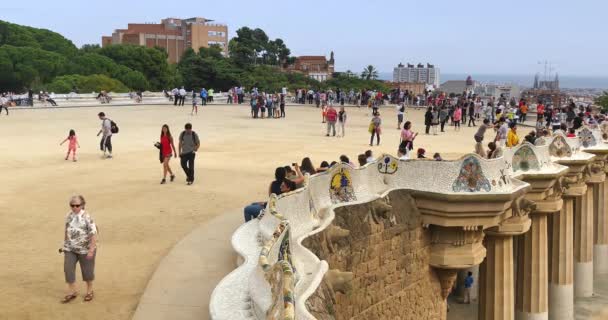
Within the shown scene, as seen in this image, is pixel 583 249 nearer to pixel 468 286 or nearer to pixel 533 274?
pixel 468 286

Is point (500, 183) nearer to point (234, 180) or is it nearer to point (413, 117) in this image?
point (234, 180)

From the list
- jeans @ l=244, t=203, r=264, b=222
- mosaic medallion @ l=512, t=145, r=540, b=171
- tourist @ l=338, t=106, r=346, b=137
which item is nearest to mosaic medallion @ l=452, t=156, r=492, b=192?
mosaic medallion @ l=512, t=145, r=540, b=171

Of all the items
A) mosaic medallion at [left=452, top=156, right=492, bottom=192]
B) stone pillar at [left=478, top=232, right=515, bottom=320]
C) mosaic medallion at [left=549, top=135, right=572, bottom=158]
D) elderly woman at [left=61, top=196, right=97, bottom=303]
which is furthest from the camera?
mosaic medallion at [left=549, top=135, right=572, bottom=158]

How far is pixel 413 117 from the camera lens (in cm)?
3694

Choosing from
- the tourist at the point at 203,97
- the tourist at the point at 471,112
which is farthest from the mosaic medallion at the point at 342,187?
the tourist at the point at 203,97

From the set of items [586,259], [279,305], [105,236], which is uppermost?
[279,305]

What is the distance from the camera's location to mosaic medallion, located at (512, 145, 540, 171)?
14.3 meters

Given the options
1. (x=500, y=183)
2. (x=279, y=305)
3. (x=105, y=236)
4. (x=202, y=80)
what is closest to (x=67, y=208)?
(x=105, y=236)

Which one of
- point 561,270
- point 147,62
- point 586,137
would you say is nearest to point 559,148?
point 586,137

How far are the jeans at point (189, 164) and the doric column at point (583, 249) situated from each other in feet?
36.3

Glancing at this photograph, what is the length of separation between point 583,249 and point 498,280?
7.56m

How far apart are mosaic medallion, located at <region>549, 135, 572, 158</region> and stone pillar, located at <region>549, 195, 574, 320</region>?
1.21 m

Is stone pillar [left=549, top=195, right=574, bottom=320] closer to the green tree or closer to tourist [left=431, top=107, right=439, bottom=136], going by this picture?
tourist [left=431, top=107, right=439, bottom=136]

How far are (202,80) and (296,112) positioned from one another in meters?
29.1
